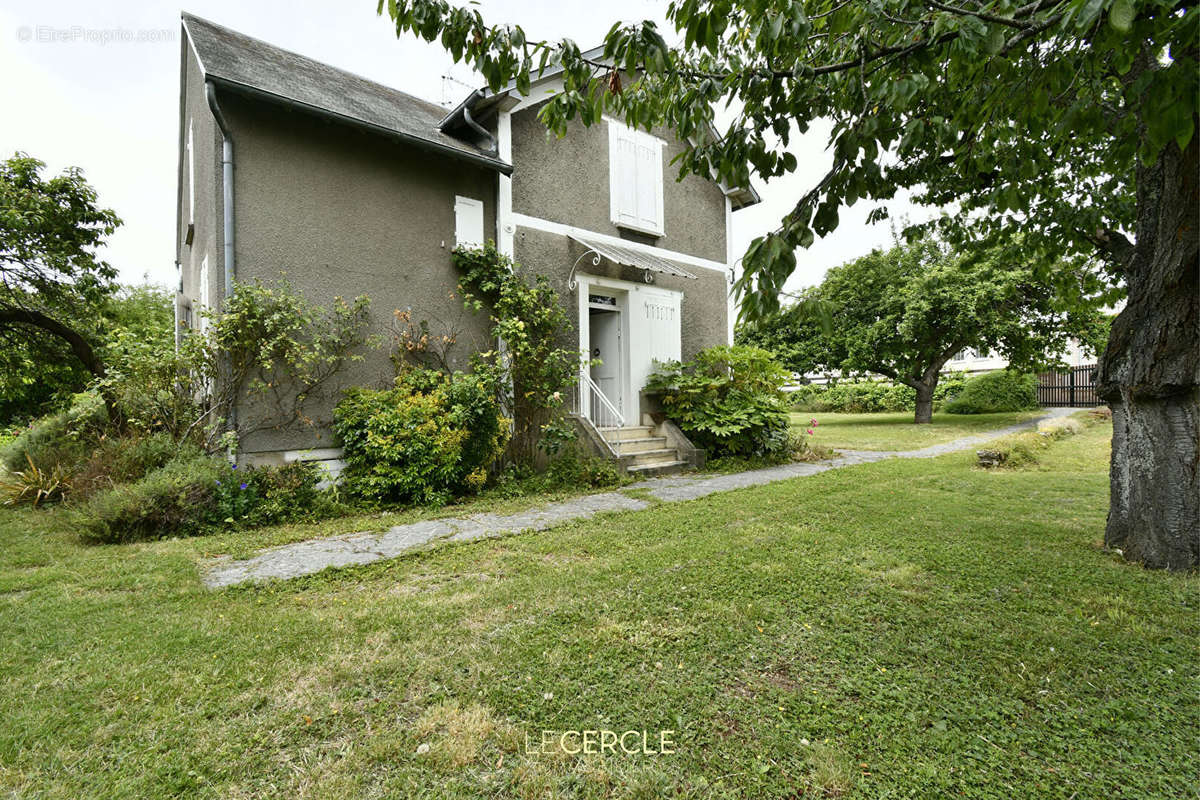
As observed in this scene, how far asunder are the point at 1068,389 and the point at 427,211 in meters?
26.5

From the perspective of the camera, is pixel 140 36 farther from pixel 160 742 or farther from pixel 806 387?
pixel 806 387

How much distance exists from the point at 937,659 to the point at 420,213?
7.44 m

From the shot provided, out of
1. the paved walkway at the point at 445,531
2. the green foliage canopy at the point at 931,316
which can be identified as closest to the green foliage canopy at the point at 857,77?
the paved walkway at the point at 445,531

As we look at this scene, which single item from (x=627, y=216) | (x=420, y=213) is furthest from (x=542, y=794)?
(x=627, y=216)

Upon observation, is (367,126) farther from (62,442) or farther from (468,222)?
(62,442)

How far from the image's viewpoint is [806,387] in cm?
2686

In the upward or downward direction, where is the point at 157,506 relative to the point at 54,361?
downward

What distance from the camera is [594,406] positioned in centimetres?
903

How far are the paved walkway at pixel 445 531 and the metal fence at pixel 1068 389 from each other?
2070cm

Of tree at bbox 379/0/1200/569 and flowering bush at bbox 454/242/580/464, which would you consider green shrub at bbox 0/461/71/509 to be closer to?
flowering bush at bbox 454/242/580/464

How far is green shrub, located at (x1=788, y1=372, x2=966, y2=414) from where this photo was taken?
22.1 meters

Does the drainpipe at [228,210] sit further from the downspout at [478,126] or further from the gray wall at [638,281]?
the gray wall at [638,281]

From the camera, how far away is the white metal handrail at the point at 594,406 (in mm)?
8266

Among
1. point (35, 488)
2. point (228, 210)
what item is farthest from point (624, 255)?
point (35, 488)
